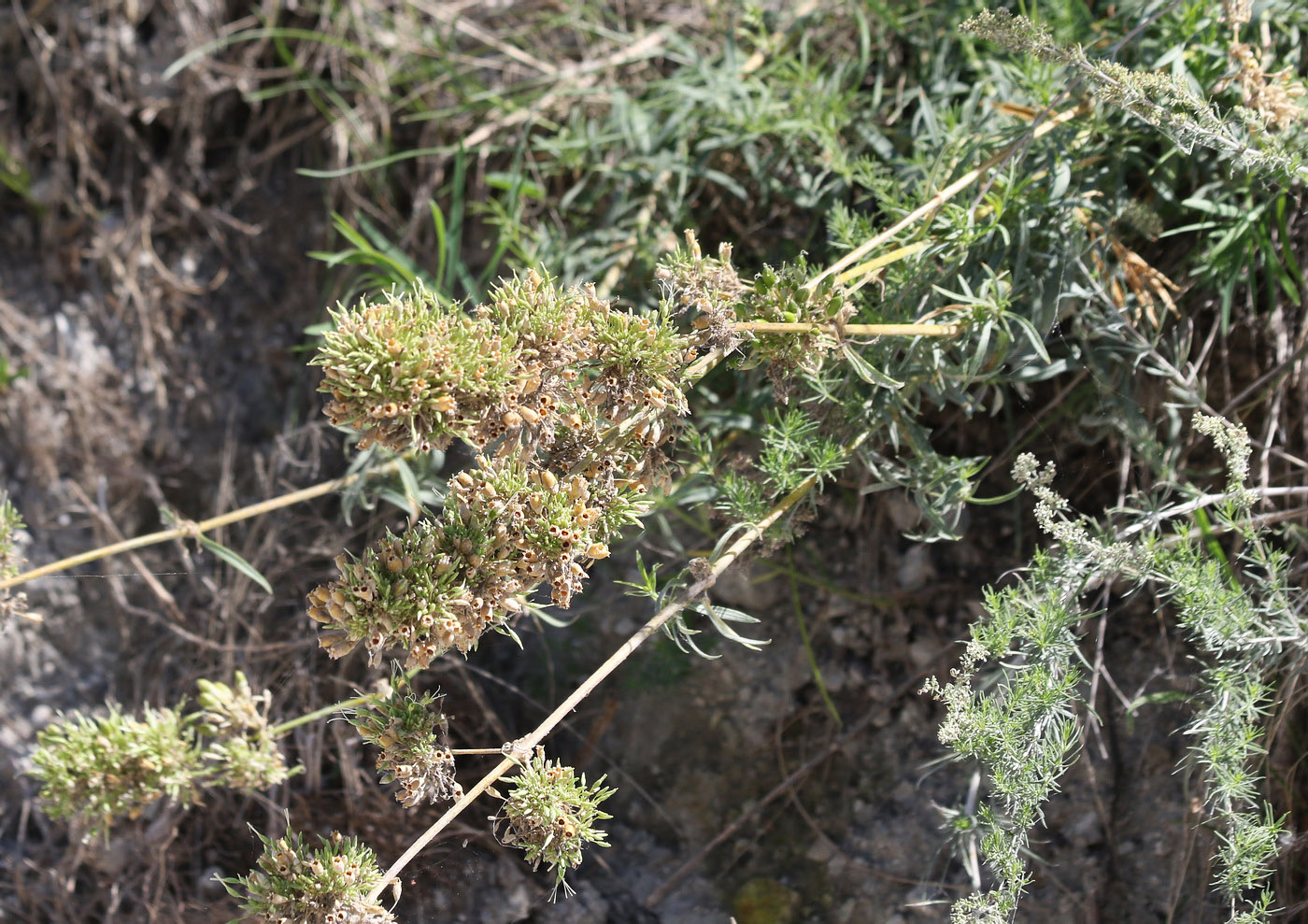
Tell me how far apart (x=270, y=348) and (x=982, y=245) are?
5.81ft

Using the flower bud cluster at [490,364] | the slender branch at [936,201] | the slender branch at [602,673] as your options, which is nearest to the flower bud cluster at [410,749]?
the slender branch at [602,673]

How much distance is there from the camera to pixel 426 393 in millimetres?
1057

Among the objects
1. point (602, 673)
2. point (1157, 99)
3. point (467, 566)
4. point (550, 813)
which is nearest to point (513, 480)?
point (467, 566)

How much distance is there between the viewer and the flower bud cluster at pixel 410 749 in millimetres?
1163

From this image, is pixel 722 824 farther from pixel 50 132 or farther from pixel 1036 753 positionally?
pixel 50 132

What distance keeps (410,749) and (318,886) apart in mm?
204

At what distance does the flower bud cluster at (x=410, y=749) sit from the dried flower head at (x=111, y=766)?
642 mm

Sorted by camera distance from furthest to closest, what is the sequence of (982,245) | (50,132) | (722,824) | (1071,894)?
(50,132)
(722,824)
(1071,894)
(982,245)

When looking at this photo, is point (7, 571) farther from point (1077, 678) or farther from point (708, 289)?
point (1077, 678)

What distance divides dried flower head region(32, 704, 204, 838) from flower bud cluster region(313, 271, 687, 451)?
88 centimetres

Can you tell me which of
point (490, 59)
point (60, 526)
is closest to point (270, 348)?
point (60, 526)

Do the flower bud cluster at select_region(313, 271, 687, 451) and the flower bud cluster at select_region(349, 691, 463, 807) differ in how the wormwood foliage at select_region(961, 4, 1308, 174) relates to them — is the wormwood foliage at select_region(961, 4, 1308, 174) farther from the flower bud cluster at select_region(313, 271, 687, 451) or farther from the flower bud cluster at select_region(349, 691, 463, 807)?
the flower bud cluster at select_region(349, 691, 463, 807)

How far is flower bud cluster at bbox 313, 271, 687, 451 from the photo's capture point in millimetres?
1053

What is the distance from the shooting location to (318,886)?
46.2 inches
